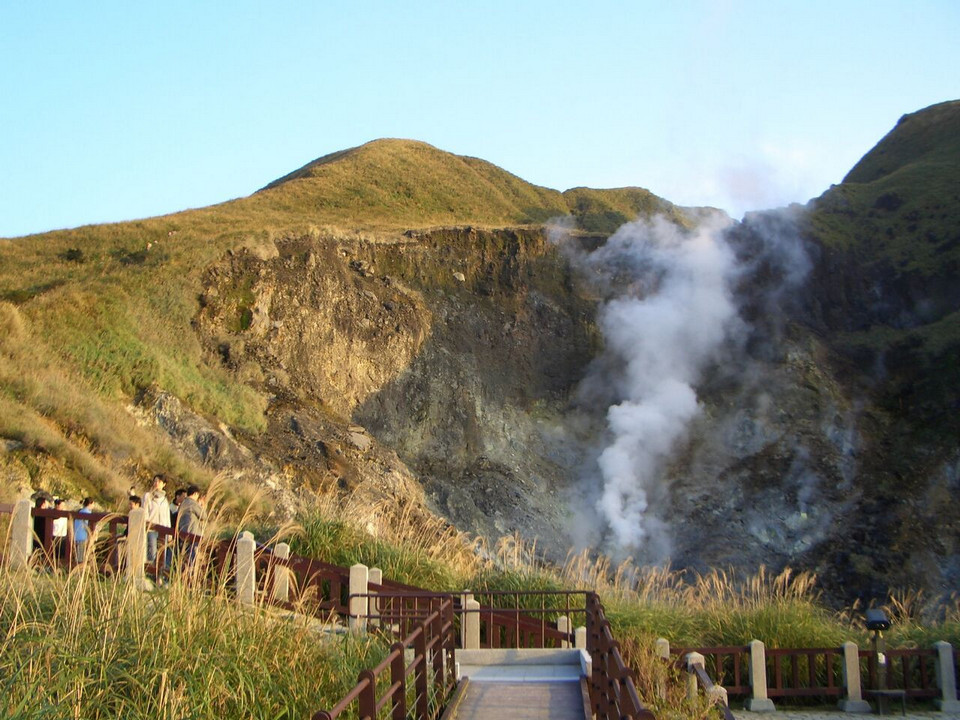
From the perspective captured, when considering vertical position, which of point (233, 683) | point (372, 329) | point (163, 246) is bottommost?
point (233, 683)

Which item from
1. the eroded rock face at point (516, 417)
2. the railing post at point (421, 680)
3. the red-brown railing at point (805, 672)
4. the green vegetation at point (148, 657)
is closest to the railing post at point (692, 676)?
the red-brown railing at point (805, 672)

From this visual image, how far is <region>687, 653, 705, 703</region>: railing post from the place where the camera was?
385 inches

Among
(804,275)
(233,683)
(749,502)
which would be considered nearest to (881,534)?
(749,502)

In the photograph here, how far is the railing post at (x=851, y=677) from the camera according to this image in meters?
13.6

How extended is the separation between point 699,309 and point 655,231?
640 cm

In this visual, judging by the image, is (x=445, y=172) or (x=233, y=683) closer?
(x=233, y=683)

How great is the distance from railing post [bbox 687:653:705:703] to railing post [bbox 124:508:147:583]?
5.65m

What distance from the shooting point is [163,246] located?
115 feet

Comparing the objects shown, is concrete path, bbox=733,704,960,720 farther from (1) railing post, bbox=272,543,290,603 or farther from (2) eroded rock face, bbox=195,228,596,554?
(2) eroded rock face, bbox=195,228,596,554

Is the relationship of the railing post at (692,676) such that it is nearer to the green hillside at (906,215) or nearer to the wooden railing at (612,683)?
the wooden railing at (612,683)

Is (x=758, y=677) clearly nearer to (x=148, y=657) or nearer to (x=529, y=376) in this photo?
(x=148, y=657)

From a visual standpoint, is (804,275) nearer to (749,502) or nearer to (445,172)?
(749,502)

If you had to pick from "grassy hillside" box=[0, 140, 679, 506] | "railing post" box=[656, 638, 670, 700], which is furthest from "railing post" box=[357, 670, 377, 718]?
"grassy hillside" box=[0, 140, 679, 506]

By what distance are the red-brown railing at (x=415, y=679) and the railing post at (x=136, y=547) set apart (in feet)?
5.70
